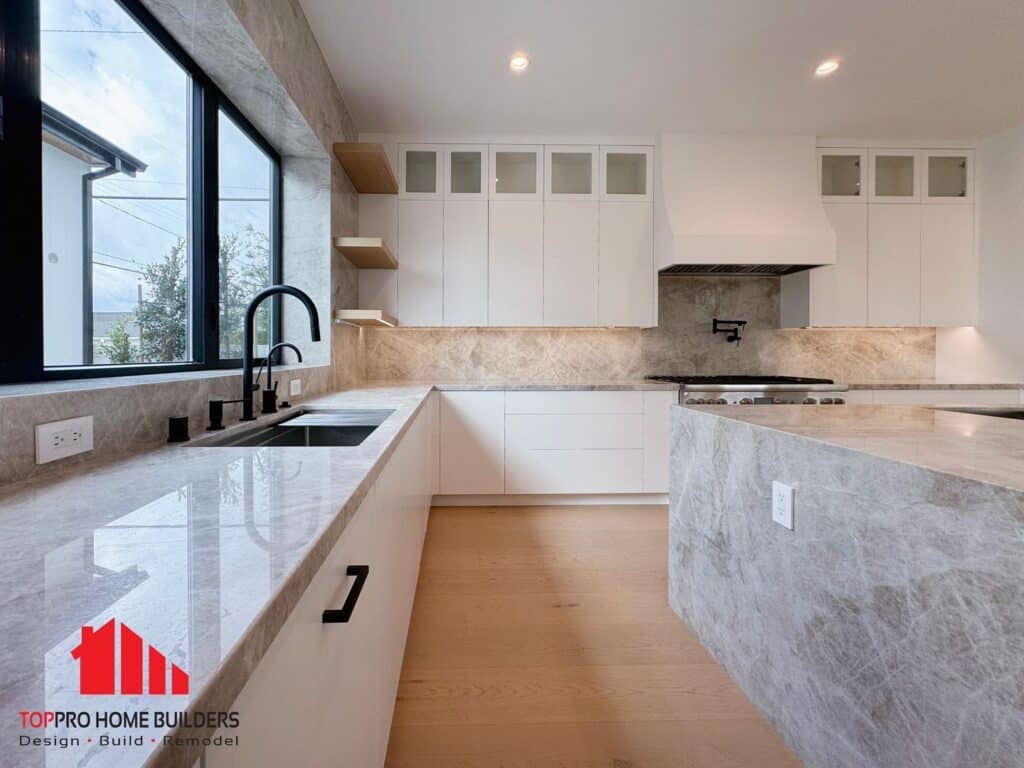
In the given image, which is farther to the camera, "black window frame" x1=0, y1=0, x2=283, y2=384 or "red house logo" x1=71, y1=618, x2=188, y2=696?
"black window frame" x1=0, y1=0, x2=283, y2=384

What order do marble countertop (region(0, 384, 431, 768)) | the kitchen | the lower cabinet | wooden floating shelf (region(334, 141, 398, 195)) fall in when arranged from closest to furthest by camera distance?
marble countertop (region(0, 384, 431, 768))
the lower cabinet
the kitchen
wooden floating shelf (region(334, 141, 398, 195))

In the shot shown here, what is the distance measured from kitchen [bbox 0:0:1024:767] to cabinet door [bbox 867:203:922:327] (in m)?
0.03

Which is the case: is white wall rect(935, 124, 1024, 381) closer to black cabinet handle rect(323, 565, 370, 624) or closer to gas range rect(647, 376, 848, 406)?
gas range rect(647, 376, 848, 406)

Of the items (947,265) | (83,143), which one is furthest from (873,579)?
(947,265)

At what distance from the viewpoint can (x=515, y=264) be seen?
3.38 m

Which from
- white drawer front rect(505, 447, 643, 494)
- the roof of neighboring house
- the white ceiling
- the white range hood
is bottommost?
white drawer front rect(505, 447, 643, 494)

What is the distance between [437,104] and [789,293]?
9.39 ft

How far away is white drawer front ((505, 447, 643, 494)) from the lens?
3.18 metres

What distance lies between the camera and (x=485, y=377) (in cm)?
371

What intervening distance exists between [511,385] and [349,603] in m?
2.47

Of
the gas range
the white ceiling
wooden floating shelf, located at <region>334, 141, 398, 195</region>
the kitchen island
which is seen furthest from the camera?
the gas range

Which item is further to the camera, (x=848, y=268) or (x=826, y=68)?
(x=848, y=268)

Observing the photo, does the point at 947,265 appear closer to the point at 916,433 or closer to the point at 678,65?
the point at 678,65

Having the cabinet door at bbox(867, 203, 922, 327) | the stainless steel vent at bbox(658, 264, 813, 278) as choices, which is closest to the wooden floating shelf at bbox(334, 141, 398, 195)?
the stainless steel vent at bbox(658, 264, 813, 278)
